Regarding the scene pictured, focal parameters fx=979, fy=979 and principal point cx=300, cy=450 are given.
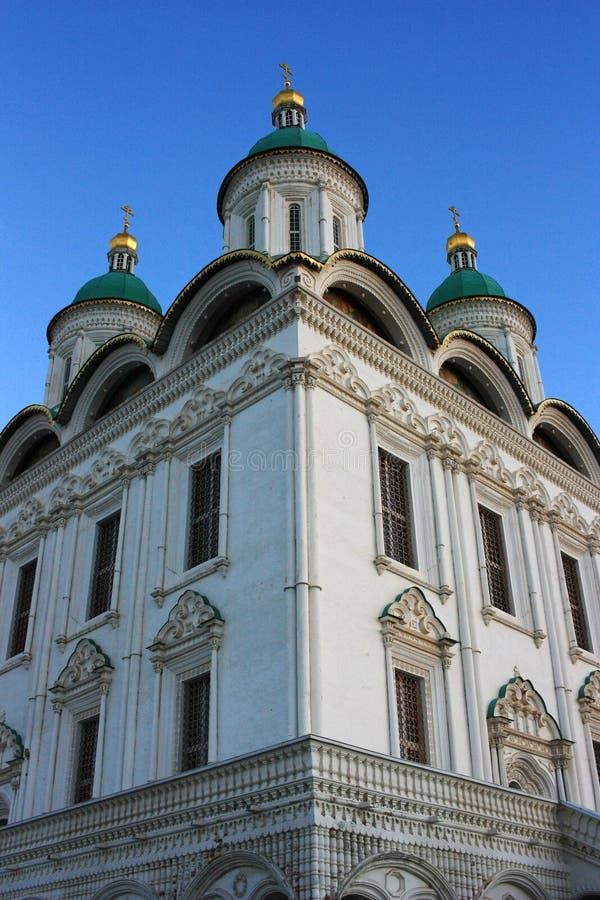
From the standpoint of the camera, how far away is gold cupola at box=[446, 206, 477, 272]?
25078mm

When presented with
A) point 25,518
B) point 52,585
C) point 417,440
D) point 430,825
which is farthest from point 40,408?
point 430,825

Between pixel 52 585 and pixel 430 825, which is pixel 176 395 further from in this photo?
pixel 430 825

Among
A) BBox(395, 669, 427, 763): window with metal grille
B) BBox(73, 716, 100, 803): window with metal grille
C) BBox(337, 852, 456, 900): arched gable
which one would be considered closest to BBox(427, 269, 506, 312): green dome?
BBox(395, 669, 427, 763): window with metal grille

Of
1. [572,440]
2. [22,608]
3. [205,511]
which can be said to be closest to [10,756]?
[22,608]

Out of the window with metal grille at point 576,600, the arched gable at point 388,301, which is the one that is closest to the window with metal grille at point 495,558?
the window with metal grille at point 576,600

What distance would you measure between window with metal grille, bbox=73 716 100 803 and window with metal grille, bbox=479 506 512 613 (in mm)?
6435

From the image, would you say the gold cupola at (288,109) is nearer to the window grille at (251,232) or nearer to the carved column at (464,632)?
the window grille at (251,232)

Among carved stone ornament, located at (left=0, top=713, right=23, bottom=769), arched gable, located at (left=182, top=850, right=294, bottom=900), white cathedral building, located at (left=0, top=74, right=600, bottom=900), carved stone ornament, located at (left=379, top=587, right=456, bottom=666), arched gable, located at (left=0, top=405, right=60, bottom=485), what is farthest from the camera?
arched gable, located at (left=0, top=405, right=60, bottom=485)

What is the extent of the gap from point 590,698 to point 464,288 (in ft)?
35.2

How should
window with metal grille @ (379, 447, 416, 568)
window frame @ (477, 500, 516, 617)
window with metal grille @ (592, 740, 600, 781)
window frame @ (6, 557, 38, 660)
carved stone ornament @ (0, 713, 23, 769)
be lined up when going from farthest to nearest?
window frame @ (6, 557, 38, 660), window with metal grille @ (592, 740, 600, 781), carved stone ornament @ (0, 713, 23, 769), window frame @ (477, 500, 516, 617), window with metal grille @ (379, 447, 416, 568)

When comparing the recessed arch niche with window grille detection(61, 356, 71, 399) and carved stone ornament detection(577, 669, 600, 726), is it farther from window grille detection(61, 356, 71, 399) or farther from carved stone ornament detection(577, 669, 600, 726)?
carved stone ornament detection(577, 669, 600, 726)

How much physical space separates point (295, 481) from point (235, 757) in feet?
11.4

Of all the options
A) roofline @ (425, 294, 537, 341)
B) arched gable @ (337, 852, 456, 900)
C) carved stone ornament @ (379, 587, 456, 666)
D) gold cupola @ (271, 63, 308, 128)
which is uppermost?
gold cupola @ (271, 63, 308, 128)

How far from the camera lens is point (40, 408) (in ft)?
64.1
